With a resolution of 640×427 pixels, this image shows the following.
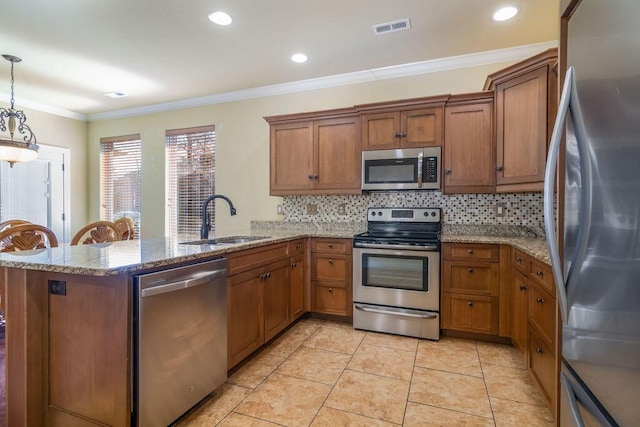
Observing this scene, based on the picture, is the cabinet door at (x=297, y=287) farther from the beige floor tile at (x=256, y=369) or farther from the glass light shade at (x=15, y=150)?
the glass light shade at (x=15, y=150)

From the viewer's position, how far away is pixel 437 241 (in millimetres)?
2793

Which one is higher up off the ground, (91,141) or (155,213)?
(91,141)

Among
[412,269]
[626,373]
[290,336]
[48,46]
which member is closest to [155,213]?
[48,46]

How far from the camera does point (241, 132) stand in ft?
13.8

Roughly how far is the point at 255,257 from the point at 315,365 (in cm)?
91

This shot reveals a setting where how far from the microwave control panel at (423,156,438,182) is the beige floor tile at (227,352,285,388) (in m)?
2.04

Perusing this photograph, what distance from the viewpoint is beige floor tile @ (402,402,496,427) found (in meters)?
1.70

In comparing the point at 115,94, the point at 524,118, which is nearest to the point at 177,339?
the point at 524,118

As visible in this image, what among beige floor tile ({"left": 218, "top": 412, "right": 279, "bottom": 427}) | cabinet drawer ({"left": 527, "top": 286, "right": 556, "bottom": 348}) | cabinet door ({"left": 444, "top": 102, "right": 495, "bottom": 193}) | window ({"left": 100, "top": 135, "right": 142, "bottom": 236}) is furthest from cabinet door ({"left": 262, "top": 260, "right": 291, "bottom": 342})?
window ({"left": 100, "top": 135, "right": 142, "bottom": 236})

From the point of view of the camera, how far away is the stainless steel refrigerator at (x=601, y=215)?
0.71 m

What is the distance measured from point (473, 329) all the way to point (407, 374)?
88 centimetres

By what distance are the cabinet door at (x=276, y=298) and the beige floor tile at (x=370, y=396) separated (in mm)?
718

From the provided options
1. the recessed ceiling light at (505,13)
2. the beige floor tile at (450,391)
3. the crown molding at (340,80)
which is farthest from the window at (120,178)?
the recessed ceiling light at (505,13)

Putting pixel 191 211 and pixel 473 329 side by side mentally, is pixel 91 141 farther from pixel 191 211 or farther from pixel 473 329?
pixel 473 329
